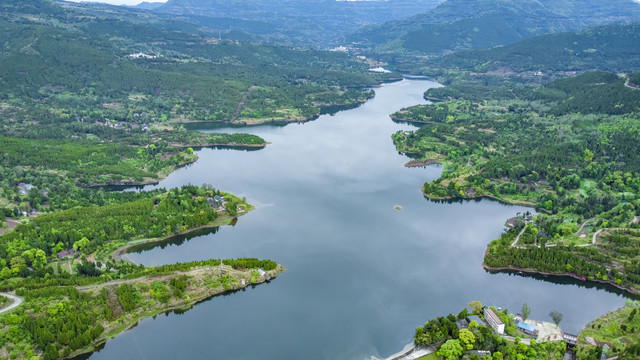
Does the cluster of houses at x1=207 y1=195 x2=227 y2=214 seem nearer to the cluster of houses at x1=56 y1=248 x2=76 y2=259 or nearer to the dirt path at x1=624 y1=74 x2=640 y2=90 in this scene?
the cluster of houses at x1=56 y1=248 x2=76 y2=259

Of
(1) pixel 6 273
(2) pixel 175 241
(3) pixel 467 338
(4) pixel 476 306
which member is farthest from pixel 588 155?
(1) pixel 6 273

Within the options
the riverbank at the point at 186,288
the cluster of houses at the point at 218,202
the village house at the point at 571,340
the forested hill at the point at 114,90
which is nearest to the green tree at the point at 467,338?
the village house at the point at 571,340

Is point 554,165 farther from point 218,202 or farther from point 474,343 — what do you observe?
point 218,202

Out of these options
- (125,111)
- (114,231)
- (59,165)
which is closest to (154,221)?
(114,231)

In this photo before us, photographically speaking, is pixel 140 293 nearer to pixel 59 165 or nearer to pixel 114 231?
pixel 114 231

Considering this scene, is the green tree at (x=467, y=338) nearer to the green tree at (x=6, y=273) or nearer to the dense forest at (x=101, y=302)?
the dense forest at (x=101, y=302)

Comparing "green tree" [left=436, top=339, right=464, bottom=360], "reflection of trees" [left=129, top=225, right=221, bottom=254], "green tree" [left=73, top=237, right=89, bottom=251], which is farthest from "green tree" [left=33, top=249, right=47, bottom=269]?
"green tree" [left=436, top=339, right=464, bottom=360]
